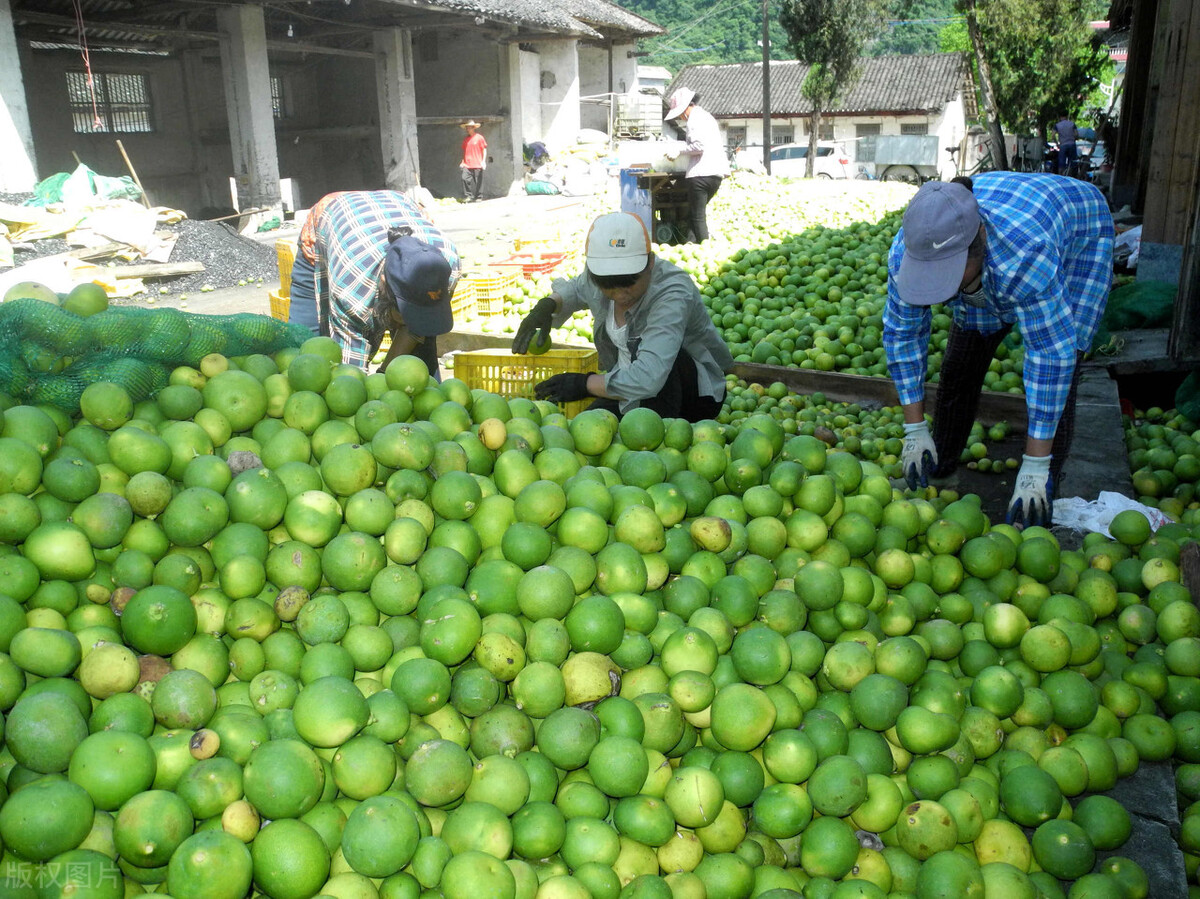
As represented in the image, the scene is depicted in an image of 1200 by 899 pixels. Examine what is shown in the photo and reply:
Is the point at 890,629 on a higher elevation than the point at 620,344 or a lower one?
lower

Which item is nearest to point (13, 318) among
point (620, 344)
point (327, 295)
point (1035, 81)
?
point (620, 344)

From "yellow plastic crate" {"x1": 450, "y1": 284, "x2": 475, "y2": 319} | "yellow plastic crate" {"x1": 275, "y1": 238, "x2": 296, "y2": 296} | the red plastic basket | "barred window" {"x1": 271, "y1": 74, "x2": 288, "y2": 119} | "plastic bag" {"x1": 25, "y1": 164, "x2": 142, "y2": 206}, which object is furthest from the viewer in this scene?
"barred window" {"x1": 271, "y1": 74, "x2": 288, "y2": 119}

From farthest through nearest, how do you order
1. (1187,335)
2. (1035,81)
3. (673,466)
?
(1035,81) → (1187,335) → (673,466)

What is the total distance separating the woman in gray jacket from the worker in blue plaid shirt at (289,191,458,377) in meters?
0.53

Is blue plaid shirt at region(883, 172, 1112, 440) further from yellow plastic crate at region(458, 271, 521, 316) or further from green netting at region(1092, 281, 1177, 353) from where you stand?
yellow plastic crate at region(458, 271, 521, 316)

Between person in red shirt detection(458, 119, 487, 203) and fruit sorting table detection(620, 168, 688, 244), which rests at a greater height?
person in red shirt detection(458, 119, 487, 203)

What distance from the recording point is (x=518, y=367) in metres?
4.55

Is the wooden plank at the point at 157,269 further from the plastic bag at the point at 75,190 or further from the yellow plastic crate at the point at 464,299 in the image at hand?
the yellow plastic crate at the point at 464,299

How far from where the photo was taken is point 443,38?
23.0 meters

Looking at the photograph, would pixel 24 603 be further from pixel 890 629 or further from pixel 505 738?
pixel 890 629

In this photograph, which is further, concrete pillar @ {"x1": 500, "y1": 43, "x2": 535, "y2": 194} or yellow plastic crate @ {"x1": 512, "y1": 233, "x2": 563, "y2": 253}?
concrete pillar @ {"x1": 500, "y1": 43, "x2": 535, "y2": 194}

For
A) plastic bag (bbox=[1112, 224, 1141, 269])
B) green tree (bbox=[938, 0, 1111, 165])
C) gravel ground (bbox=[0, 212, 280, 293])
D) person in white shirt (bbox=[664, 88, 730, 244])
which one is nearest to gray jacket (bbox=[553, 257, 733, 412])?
plastic bag (bbox=[1112, 224, 1141, 269])

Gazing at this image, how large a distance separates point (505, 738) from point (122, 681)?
2.61 feet

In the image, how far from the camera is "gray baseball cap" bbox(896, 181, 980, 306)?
3041 millimetres
